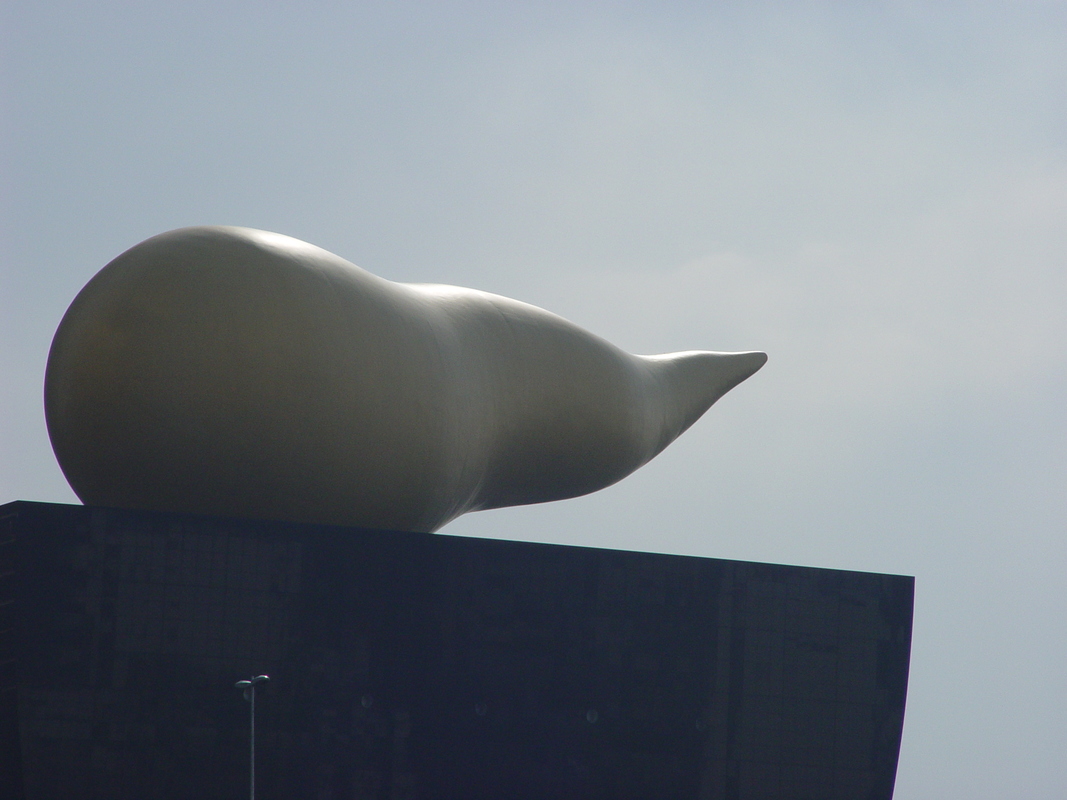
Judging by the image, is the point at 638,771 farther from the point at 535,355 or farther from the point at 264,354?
the point at 264,354

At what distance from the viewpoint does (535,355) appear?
23734 millimetres

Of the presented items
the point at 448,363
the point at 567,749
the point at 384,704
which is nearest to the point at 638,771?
the point at 567,749

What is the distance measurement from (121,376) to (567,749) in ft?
32.0

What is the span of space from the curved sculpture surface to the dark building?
0.96m

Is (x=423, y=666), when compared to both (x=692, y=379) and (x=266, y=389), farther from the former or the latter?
(x=692, y=379)

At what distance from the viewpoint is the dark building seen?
67.1 ft

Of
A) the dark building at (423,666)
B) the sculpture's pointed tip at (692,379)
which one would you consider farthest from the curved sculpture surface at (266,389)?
the sculpture's pointed tip at (692,379)

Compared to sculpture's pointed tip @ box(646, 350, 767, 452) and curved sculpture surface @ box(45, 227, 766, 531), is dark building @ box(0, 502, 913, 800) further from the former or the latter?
sculpture's pointed tip @ box(646, 350, 767, 452)

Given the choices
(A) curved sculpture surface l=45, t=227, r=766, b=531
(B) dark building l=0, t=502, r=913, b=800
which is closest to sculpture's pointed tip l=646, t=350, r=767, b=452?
(B) dark building l=0, t=502, r=913, b=800

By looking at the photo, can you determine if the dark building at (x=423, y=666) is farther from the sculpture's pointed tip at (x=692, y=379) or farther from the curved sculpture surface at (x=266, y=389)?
the sculpture's pointed tip at (x=692, y=379)

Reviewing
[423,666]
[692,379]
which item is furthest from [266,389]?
[692,379]

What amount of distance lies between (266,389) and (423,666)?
19.0 ft

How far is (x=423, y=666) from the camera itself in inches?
878

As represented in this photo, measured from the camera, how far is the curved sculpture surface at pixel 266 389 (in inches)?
761
